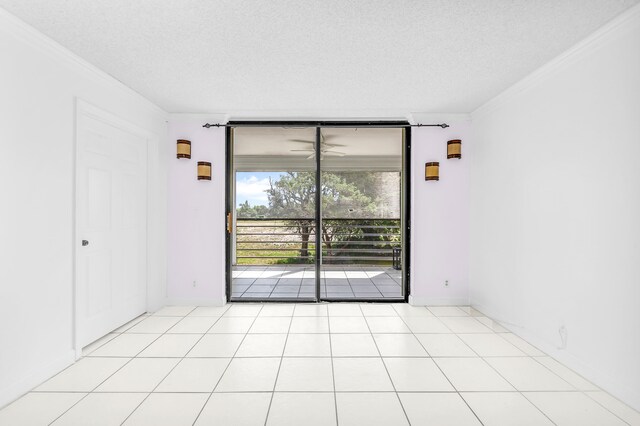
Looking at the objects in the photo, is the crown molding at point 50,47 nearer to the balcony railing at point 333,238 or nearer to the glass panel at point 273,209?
the glass panel at point 273,209

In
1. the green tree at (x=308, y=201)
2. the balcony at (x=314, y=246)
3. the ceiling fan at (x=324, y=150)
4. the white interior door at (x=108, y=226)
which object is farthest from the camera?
the green tree at (x=308, y=201)

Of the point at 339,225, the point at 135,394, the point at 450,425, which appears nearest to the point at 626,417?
the point at 450,425

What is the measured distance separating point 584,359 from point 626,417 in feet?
1.70

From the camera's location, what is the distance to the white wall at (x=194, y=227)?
4.12 metres

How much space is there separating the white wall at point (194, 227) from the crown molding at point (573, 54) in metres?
3.24

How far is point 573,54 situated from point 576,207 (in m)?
1.17

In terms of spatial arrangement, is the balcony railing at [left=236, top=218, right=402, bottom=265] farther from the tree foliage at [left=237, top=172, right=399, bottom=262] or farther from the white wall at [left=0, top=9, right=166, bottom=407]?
the white wall at [left=0, top=9, right=166, bottom=407]

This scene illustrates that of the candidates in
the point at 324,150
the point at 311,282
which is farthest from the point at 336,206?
the point at 311,282

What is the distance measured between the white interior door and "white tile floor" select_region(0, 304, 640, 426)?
0.93 ft

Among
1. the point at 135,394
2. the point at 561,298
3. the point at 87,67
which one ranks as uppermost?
the point at 87,67

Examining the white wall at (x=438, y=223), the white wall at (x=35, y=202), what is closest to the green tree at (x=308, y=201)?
the white wall at (x=438, y=223)

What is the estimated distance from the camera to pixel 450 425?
1.85 meters

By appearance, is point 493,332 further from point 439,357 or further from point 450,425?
point 450,425

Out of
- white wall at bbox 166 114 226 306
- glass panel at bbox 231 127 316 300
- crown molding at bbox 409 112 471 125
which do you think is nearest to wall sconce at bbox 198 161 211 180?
white wall at bbox 166 114 226 306
